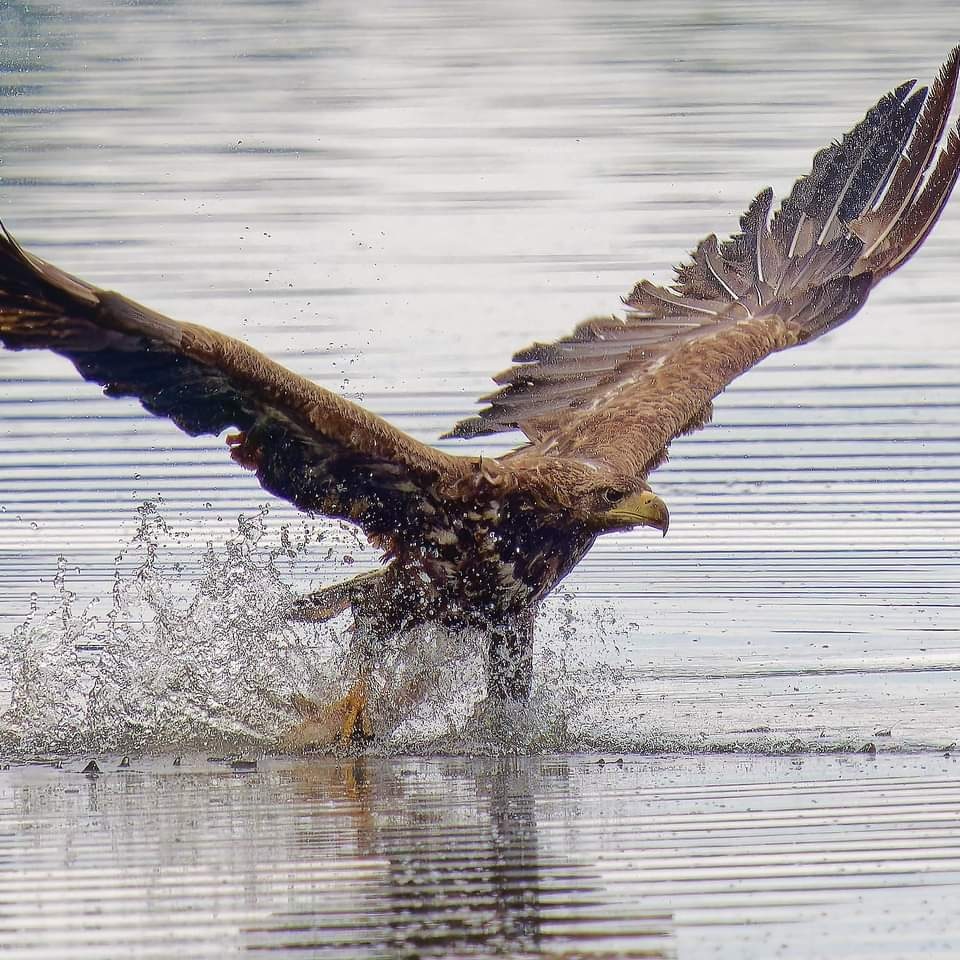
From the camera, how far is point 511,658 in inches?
387

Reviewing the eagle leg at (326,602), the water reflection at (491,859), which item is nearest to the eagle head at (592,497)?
the eagle leg at (326,602)

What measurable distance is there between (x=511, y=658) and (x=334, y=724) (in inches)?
36.3

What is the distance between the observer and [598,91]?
26.6m

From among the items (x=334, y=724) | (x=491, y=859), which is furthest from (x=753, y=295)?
(x=491, y=859)

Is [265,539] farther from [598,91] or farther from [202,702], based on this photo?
[598,91]

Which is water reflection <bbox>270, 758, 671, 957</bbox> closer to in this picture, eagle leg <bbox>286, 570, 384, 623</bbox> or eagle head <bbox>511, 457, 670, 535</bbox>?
eagle head <bbox>511, 457, 670, 535</bbox>

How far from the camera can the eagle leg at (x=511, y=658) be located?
381 inches

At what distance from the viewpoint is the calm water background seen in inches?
233

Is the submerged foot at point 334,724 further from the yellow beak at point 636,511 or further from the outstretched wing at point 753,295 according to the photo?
the outstretched wing at point 753,295

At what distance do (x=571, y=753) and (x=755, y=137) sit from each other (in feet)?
51.6

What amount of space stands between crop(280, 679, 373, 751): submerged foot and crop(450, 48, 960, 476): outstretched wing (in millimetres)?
1780

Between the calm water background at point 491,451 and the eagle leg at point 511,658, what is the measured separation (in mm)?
223

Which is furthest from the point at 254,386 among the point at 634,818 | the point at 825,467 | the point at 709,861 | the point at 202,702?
the point at 825,467

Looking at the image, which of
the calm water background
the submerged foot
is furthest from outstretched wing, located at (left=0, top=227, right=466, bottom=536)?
the calm water background
